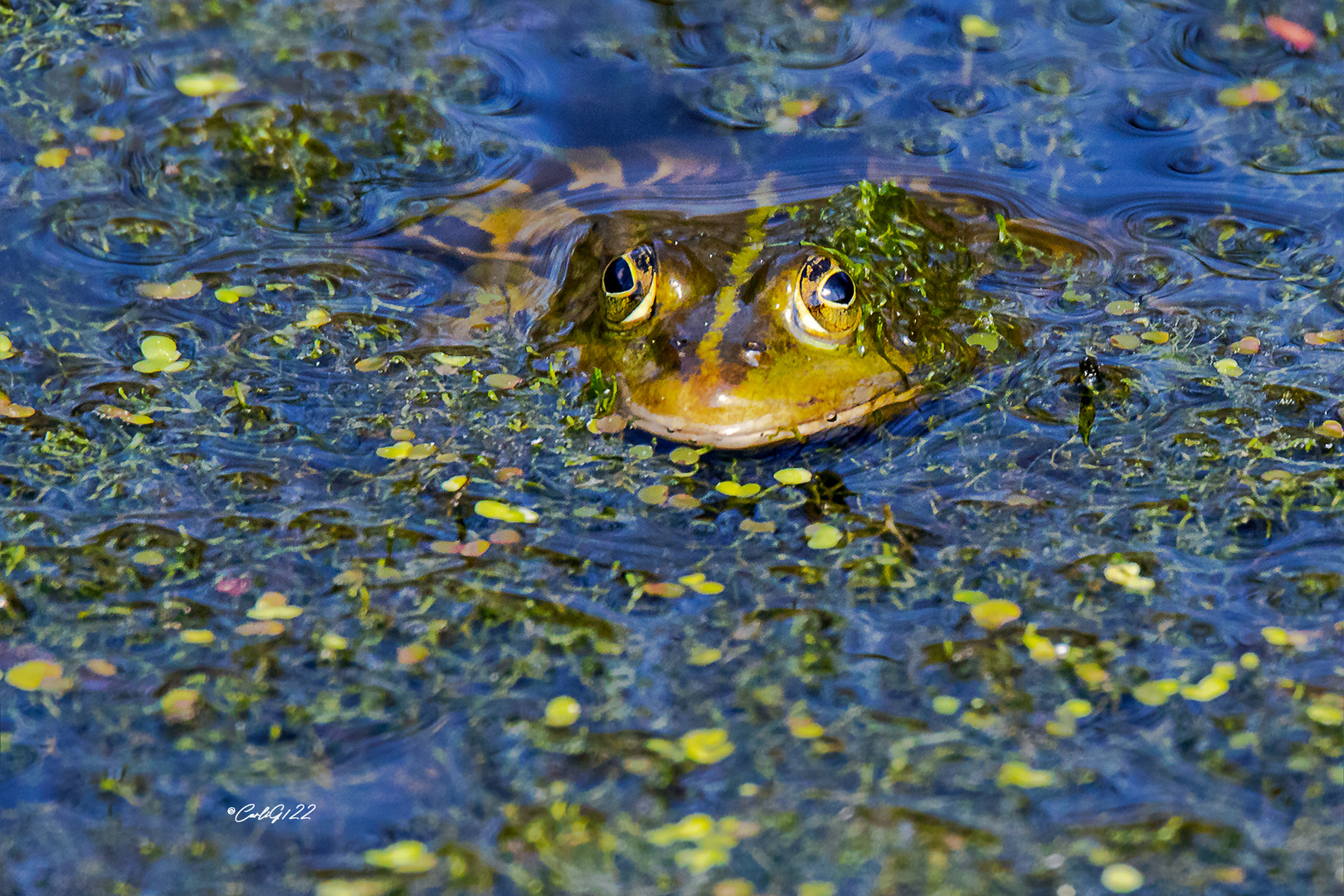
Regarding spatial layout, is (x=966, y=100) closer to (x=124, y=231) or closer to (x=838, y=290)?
(x=838, y=290)

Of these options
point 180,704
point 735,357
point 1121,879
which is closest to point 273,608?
point 180,704

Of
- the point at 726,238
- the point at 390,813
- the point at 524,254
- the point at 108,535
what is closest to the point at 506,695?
the point at 390,813

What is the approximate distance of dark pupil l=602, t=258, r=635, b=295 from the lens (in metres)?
3.93

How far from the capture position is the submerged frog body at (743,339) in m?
3.61

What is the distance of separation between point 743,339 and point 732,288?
275 millimetres

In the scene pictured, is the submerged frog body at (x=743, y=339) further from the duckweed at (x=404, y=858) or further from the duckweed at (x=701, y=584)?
the duckweed at (x=404, y=858)

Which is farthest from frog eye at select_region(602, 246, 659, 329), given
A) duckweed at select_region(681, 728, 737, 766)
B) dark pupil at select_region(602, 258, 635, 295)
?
duckweed at select_region(681, 728, 737, 766)

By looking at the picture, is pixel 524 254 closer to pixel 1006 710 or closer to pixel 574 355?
pixel 574 355

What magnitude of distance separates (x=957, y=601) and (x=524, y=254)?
245cm

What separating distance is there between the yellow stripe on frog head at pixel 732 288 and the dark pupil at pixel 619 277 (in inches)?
11.3

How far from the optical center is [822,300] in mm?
3781

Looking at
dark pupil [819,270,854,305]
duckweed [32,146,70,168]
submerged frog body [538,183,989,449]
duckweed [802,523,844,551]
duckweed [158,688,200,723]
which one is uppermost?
dark pupil [819,270,854,305]

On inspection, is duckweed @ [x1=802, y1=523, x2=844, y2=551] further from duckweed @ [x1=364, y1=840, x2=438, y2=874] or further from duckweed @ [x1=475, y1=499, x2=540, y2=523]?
duckweed @ [x1=364, y1=840, x2=438, y2=874]

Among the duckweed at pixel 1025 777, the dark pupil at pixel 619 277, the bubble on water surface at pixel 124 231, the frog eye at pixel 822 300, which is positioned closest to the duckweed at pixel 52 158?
the bubble on water surface at pixel 124 231
